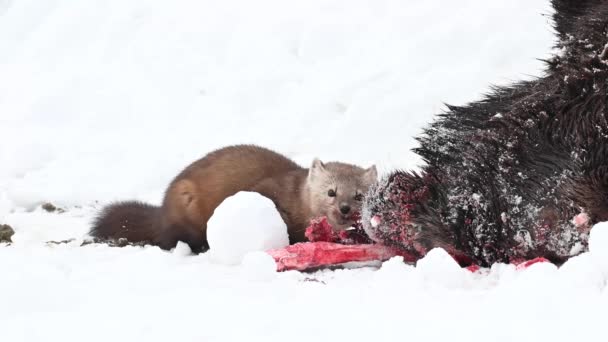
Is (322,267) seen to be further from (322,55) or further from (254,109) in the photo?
(322,55)

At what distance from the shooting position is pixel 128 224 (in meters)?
5.33

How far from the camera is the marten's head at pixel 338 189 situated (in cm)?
495

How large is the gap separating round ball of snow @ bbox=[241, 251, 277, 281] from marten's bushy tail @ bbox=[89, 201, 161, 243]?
2307 mm

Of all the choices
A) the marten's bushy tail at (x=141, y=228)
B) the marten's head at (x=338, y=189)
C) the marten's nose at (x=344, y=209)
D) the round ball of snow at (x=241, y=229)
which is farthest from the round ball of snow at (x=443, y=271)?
the marten's bushy tail at (x=141, y=228)

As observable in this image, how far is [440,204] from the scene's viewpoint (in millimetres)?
3064

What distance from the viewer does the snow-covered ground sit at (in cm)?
218

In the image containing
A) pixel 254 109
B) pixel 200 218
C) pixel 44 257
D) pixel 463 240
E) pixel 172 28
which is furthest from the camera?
pixel 172 28

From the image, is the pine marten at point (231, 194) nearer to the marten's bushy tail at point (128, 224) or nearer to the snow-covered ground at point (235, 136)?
the marten's bushy tail at point (128, 224)

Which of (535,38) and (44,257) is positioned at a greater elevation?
(535,38)

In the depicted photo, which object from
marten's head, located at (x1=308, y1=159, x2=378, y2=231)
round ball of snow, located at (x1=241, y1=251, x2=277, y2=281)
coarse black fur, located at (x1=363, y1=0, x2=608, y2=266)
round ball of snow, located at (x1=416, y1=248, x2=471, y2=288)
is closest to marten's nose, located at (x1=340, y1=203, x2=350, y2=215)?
marten's head, located at (x1=308, y1=159, x2=378, y2=231)

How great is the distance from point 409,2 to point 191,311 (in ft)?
22.7

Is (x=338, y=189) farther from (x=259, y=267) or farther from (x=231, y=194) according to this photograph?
(x=259, y=267)

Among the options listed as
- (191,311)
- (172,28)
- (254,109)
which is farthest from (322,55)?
(191,311)

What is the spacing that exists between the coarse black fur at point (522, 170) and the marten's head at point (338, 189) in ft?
5.29
